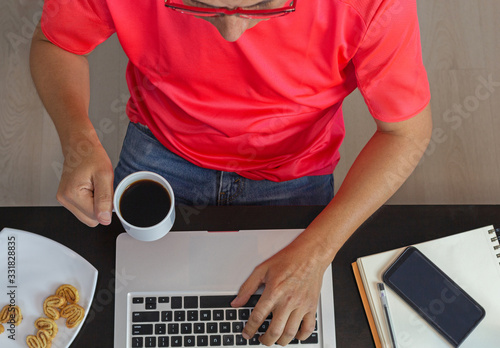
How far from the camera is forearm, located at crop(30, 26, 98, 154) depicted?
915 millimetres

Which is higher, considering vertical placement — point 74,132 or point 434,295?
point 74,132

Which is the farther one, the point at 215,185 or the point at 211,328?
the point at 215,185

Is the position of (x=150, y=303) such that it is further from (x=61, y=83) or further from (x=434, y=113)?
(x=434, y=113)

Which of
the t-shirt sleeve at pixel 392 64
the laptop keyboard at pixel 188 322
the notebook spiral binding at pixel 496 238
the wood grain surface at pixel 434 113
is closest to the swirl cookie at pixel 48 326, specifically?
the laptop keyboard at pixel 188 322

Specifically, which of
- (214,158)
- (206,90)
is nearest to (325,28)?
(206,90)

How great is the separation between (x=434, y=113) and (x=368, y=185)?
0.98 m

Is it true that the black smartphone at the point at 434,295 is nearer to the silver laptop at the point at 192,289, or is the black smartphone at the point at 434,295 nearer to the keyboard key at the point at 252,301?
the silver laptop at the point at 192,289

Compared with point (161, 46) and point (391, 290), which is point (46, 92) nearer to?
point (161, 46)

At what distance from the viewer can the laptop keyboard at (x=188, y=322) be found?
0.81 metres

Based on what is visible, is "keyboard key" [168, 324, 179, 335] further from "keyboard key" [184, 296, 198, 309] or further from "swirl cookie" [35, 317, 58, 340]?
"swirl cookie" [35, 317, 58, 340]

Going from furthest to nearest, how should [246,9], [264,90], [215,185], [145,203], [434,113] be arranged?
1. [434,113]
2. [215,185]
3. [264,90]
4. [145,203]
5. [246,9]

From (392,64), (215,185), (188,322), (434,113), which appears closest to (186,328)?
(188,322)

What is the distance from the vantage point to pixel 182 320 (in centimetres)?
82

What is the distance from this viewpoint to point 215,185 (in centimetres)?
109
